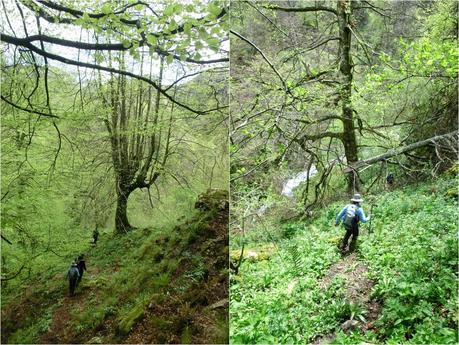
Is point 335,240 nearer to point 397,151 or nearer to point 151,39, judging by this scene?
point 397,151

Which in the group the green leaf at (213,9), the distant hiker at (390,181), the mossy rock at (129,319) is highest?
the green leaf at (213,9)

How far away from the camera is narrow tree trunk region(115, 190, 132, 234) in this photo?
72.5 inches

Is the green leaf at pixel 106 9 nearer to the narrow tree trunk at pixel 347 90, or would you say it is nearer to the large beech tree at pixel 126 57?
the large beech tree at pixel 126 57

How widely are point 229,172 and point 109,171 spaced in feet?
2.19

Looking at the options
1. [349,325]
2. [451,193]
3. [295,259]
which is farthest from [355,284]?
[451,193]

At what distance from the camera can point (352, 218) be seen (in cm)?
244

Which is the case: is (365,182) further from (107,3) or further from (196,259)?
(107,3)

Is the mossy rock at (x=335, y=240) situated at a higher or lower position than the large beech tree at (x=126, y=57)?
lower

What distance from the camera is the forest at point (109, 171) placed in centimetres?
174

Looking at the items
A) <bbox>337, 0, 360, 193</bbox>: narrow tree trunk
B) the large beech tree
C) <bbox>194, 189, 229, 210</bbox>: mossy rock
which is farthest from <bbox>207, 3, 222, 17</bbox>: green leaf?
<bbox>337, 0, 360, 193</bbox>: narrow tree trunk

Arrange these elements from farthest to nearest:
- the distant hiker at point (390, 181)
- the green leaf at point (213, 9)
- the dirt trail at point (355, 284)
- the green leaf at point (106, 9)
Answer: the distant hiker at point (390, 181) < the dirt trail at point (355, 284) < the green leaf at point (213, 9) < the green leaf at point (106, 9)

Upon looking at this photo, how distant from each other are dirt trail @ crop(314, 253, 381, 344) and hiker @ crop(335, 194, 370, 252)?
3.7 inches

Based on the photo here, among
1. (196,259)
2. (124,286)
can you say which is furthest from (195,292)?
(124,286)

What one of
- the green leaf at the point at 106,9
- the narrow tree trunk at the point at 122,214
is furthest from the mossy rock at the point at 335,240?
the green leaf at the point at 106,9
